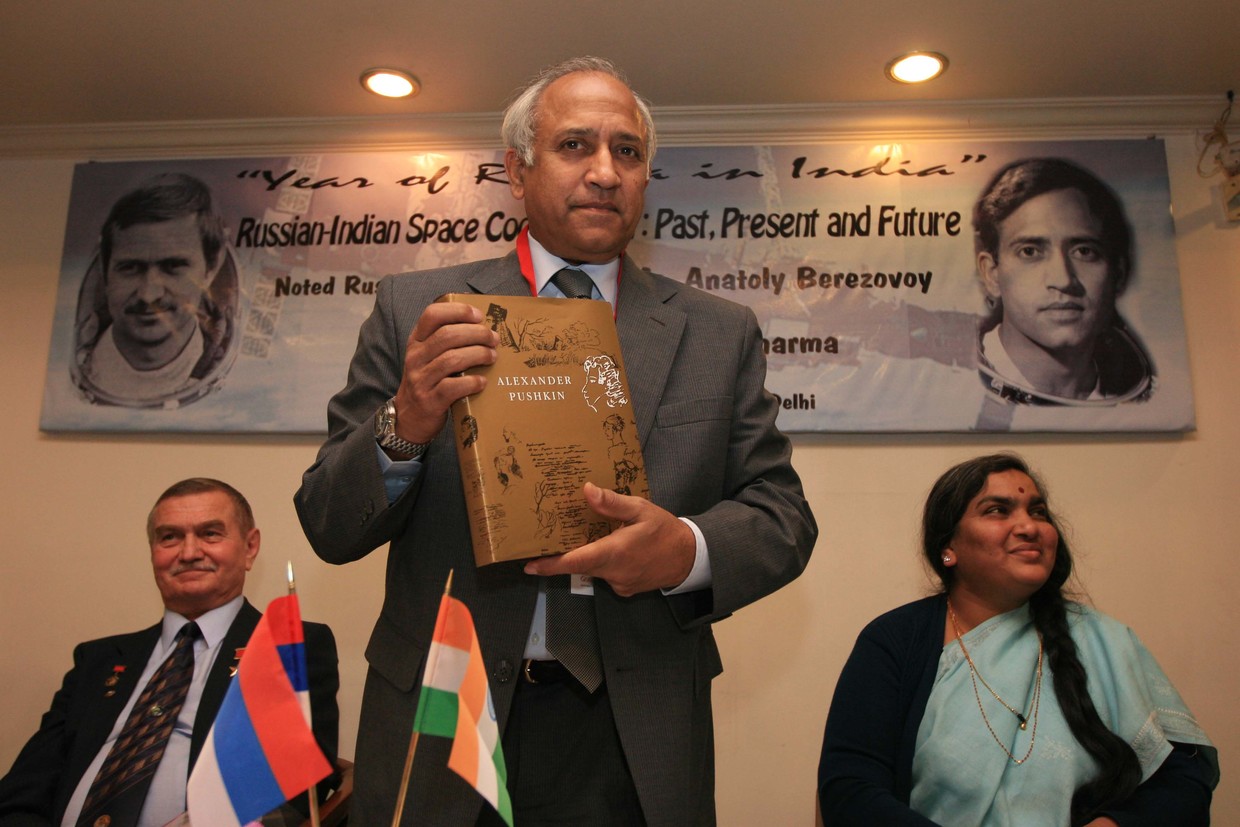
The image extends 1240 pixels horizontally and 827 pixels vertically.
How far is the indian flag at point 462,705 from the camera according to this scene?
69 cm

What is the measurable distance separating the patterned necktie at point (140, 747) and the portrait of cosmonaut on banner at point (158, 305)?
125cm

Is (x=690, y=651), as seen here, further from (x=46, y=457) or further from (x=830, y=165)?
(x=46, y=457)

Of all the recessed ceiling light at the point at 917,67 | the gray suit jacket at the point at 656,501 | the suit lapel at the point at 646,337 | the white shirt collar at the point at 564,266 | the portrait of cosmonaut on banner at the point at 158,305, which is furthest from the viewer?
the portrait of cosmonaut on banner at the point at 158,305

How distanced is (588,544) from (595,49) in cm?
217

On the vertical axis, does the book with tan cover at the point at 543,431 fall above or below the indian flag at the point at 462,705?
above

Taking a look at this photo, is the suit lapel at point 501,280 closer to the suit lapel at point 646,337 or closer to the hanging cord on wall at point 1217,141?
the suit lapel at point 646,337

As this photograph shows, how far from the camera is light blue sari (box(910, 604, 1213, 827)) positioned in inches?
69.3

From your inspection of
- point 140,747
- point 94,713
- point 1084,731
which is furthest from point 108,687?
point 1084,731

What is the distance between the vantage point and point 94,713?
203 centimetres

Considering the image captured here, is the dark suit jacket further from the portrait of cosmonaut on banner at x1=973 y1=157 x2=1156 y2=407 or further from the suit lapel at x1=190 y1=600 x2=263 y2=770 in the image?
the portrait of cosmonaut on banner at x1=973 y1=157 x2=1156 y2=407

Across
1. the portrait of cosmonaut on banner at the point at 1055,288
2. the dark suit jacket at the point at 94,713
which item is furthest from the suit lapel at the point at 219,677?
the portrait of cosmonaut on banner at the point at 1055,288

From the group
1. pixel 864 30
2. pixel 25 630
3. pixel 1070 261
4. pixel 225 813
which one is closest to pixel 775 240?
pixel 864 30

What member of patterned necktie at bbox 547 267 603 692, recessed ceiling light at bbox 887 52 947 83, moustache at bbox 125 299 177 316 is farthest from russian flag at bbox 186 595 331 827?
moustache at bbox 125 299 177 316

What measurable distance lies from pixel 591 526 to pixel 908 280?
223 cm
